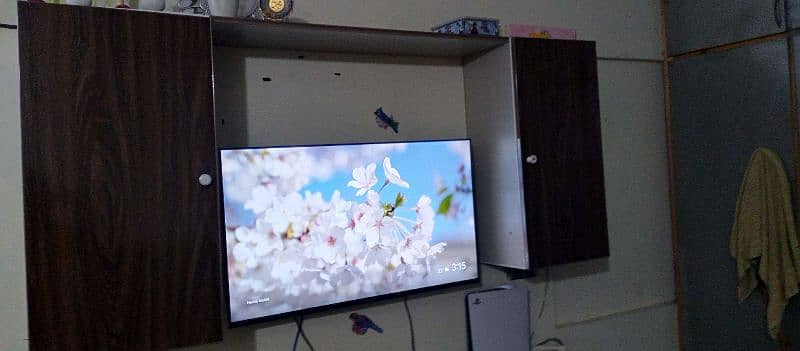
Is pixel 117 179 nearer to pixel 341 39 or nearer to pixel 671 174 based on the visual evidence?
pixel 341 39

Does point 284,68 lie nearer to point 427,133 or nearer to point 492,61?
point 427,133

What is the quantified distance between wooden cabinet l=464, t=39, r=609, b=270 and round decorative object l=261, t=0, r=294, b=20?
2.67 feet

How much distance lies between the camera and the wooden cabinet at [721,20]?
98.1 inches

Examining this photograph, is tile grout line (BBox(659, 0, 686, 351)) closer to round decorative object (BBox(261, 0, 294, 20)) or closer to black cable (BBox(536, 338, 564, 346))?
black cable (BBox(536, 338, 564, 346))

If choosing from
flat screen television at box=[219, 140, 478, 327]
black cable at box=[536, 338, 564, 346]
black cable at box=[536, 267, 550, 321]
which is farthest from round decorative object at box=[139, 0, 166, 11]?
black cable at box=[536, 338, 564, 346]

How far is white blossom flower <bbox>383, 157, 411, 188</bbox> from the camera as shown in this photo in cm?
209

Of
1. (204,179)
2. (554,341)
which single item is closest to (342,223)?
(204,179)

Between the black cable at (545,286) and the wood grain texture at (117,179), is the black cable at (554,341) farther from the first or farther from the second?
the wood grain texture at (117,179)

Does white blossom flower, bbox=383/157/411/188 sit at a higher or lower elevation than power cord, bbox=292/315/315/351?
higher

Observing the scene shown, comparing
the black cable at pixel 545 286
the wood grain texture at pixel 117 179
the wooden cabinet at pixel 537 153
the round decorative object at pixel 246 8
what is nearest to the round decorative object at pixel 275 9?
the round decorative object at pixel 246 8

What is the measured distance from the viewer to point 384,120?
2.27 meters

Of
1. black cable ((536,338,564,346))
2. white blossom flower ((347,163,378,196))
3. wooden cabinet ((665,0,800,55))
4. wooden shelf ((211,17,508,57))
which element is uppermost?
wooden cabinet ((665,0,800,55))

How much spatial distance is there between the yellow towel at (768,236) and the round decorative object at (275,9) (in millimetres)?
2070

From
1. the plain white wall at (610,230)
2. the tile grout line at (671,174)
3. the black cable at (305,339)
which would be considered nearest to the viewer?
the black cable at (305,339)
